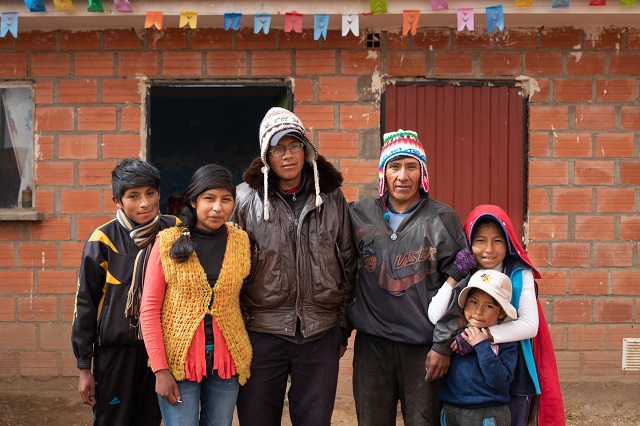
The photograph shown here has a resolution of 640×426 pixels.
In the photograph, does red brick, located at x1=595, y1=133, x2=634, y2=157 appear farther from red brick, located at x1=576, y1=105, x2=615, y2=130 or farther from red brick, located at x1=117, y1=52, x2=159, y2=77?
red brick, located at x1=117, y1=52, x2=159, y2=77

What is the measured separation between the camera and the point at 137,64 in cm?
515

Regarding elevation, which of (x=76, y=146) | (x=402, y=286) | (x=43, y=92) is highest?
(x=43, y=92)

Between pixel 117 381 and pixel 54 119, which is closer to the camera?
pixel 117 381

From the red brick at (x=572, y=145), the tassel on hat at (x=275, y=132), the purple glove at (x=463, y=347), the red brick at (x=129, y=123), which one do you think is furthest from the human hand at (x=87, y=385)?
the red brick at (x=572, y=145)

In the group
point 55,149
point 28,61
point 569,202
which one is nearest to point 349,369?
point 569,202

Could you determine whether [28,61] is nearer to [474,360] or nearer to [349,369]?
[349,369]

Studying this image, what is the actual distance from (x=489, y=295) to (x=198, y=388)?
1293 mm

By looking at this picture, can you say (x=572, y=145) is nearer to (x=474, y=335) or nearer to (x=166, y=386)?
(x=474, y=335)

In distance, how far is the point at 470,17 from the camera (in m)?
4.68

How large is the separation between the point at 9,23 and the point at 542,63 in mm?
3831

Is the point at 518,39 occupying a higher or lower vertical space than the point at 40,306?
higher

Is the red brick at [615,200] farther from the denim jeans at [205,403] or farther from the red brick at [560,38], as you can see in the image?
the denim jeans at [205,403]

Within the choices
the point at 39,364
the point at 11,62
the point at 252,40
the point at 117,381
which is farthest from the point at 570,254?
the point at 11,62

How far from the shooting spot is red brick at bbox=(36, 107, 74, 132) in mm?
5176
